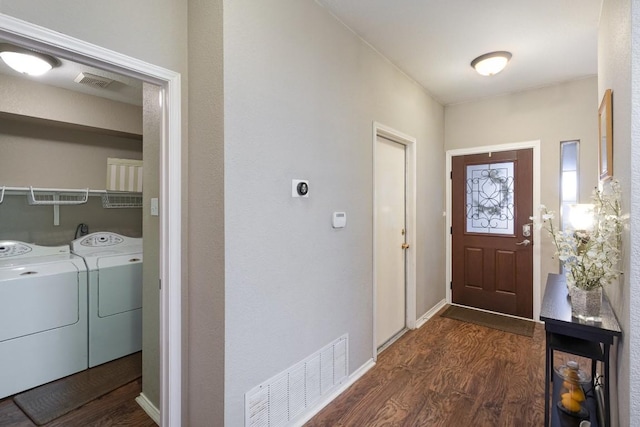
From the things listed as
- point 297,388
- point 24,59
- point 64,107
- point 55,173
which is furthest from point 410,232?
point 55,173

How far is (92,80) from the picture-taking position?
270 centimetres

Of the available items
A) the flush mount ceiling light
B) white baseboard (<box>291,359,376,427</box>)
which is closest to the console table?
white baseboard (<box>291,359,376,427</box>)

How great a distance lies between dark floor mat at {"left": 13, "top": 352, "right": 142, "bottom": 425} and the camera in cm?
207

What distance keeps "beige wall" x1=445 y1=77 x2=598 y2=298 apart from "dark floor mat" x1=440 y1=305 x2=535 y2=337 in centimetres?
51

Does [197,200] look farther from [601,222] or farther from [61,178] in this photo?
[61,178]

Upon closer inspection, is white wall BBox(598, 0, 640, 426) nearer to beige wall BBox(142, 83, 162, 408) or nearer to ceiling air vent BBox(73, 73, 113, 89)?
beige wall BBox(142, 83, 162, 408)

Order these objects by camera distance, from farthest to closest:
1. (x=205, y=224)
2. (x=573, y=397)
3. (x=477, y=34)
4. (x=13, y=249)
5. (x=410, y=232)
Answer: (x=410, y=232) < (x=13, y=249) < (x=477, y=34) < (x=573, y=397) < (x=205, y=224)

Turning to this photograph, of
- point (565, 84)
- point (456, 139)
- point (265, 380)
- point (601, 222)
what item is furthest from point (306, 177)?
point (565, 84)

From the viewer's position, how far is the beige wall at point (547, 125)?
125 inches

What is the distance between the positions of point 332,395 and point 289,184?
59.9 inches

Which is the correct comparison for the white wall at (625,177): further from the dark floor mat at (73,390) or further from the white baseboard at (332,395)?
the dark floor mat at (73,390)

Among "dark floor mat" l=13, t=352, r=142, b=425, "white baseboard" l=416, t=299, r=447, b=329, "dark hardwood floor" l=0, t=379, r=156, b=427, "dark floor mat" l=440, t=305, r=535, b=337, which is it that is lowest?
"dark hardwood floor" l=0, t=379, r=156, b=427

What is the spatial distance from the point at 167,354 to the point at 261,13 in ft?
6.25

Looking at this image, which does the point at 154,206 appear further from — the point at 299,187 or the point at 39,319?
the point at 39,319
